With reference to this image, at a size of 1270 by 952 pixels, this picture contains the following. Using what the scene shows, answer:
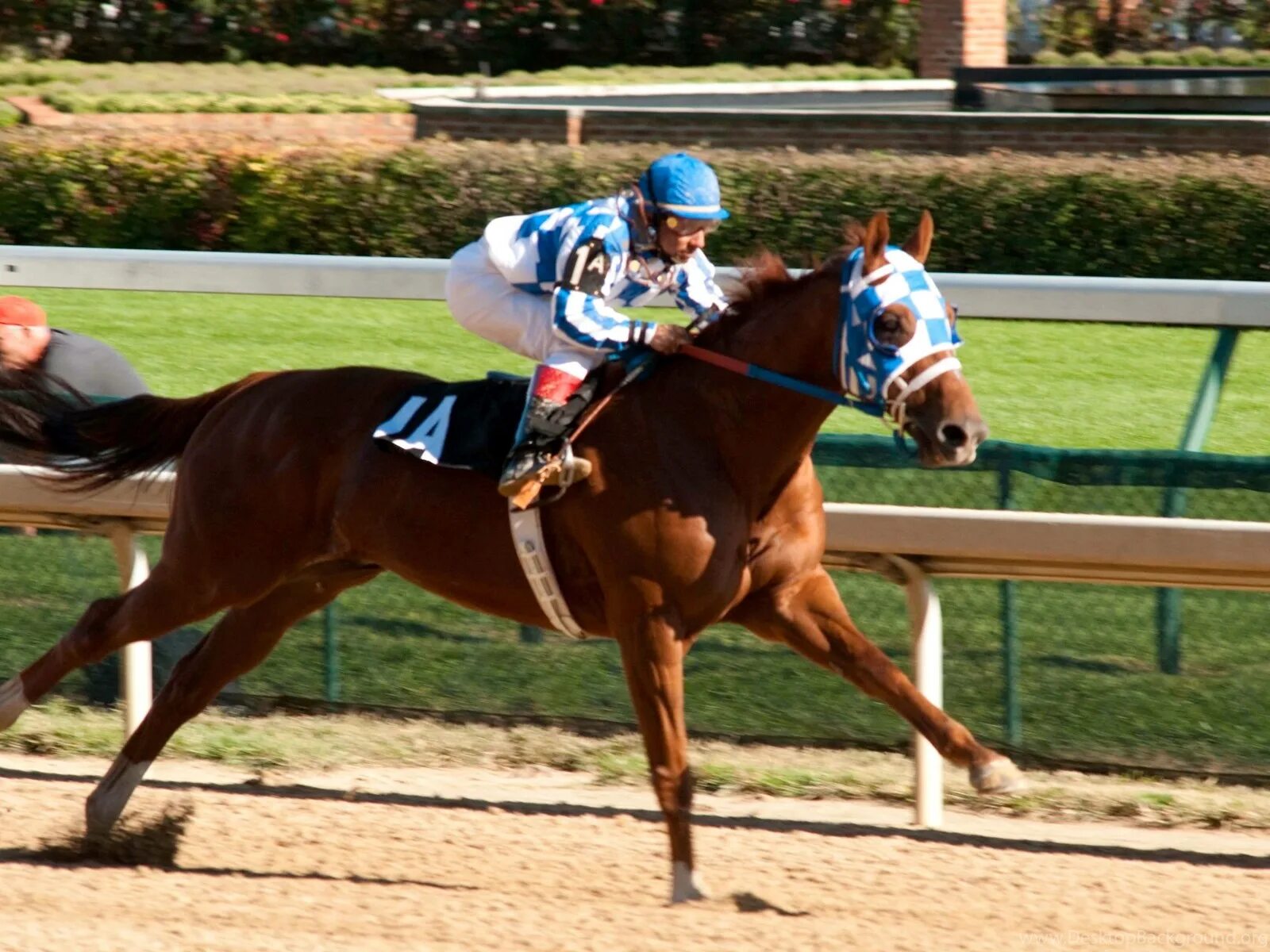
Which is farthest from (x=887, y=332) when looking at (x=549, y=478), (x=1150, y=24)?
(x=1150, y=24)

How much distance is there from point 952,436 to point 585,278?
92 cm

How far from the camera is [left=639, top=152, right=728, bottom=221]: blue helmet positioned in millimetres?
4168

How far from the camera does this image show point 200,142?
11.8 m

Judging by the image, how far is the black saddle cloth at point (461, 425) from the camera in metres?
4.39

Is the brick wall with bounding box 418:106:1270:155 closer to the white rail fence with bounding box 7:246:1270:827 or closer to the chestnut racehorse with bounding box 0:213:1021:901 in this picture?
the white rail fence with bounding box 7:246:1270:827

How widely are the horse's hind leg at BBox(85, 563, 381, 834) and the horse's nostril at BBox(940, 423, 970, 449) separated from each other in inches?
66.5

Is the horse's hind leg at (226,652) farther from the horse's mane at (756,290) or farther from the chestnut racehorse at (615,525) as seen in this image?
the horse's mane at (756,290)

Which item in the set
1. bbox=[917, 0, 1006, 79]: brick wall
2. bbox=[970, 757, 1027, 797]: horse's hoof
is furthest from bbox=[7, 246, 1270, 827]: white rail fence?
bbox=[917, 0, 1006, 79]: brick wall

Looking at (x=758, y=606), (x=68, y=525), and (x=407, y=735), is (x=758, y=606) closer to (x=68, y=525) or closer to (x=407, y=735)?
(x=407, y=735)

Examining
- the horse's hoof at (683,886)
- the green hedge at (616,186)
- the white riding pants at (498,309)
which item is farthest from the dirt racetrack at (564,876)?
the green hedge at (616,186)

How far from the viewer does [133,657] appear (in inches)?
210

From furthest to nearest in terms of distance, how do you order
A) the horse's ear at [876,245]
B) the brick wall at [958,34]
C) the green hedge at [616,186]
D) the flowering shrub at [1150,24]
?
the flowering shrub at [1150,24]
the brick wall at [958,34]
the green hedge at [616,186]
the horse's ear at [876,245]

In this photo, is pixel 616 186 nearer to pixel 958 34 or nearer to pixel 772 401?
pixel 772 401

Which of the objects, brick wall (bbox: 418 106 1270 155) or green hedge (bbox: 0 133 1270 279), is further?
brick wall (bbox: 418 106 1270 155)
